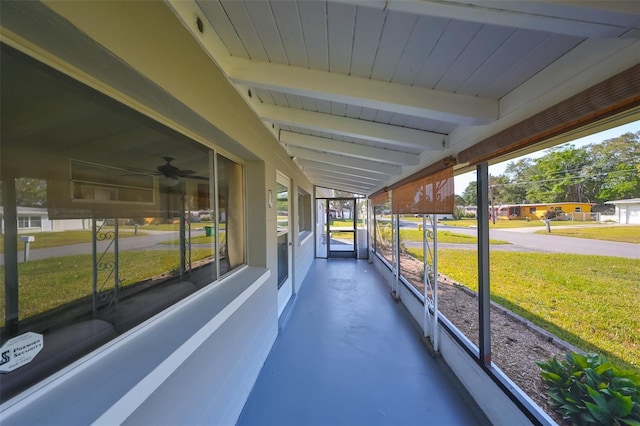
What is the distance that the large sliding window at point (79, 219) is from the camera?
0.76 meters

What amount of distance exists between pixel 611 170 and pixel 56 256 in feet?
7.58

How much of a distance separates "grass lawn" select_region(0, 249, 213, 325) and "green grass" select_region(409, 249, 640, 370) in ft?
7.58

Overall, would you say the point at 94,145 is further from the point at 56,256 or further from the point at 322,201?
the point at 322,201

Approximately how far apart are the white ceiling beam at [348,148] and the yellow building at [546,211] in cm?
132

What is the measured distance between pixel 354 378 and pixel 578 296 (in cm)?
173

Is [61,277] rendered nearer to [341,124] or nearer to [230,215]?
[230,215]

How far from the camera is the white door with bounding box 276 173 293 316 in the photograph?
11.8 feet

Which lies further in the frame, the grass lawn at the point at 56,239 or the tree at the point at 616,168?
the tree at the point at 616,168

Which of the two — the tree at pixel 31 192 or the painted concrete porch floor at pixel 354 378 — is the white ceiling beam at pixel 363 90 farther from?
the painted concrete porch floor at pixel 354 378

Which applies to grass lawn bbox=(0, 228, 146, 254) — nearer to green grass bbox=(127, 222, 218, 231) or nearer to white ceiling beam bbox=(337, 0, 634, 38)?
green grass bbox=(127, 222, 218, 231)

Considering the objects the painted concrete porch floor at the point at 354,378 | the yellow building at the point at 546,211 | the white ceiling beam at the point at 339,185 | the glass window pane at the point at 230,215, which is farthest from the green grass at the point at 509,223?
the white ceiling beam at the point at 339,185

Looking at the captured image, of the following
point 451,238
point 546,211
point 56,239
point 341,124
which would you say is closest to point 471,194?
point 546,211

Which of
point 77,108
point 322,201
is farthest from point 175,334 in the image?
point 322,201

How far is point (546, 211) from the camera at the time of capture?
1511mm
